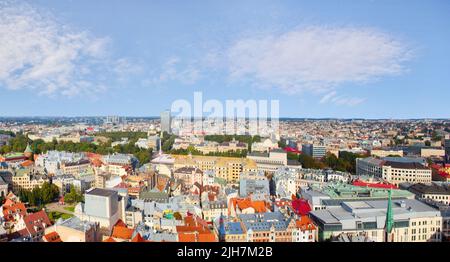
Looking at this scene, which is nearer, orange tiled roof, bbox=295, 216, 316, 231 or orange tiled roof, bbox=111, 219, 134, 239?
orange tiled roof, bbox=111, 219, 134, 239

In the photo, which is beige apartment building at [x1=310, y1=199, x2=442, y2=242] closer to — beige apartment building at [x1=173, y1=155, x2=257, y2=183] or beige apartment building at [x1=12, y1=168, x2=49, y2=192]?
beige apartment building at [x1=173, y1=155, x2=257, y2=183]

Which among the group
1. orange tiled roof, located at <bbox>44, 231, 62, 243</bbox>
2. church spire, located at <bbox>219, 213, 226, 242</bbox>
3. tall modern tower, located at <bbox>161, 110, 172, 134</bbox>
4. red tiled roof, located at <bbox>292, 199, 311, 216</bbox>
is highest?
tall modern tower, located at <bbox>161, 110, 172, 134</bbox>

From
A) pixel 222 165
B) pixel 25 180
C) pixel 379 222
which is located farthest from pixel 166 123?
pixel 379 222

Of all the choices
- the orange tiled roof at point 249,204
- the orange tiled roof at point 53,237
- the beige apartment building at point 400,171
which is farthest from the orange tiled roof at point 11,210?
the beige apartment building at point 400,171

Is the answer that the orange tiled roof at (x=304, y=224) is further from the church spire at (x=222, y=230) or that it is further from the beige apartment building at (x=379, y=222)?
the church spire at (x=222, y=230)

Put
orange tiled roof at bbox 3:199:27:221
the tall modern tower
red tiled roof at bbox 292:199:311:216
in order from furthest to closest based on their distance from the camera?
the tall modern tower < red tiled roof at bbox 292:199:311:216 < orange tiled roof at bbox 3:199:27:221

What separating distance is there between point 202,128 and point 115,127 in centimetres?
526

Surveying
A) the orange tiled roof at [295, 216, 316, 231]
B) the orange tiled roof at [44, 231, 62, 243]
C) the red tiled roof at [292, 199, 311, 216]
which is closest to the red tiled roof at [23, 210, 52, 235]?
the orange tiled roof at [44, 231, 62, 243]

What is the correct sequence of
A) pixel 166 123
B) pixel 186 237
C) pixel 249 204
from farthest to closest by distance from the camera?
pixel 166 123
pixel 249 204
pixel 186 237

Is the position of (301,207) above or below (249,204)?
below

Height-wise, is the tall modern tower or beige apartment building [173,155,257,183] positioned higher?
the tall modern tower

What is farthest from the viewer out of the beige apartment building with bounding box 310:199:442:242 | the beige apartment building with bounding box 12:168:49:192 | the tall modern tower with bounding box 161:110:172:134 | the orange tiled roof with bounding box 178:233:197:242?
the tall modern tower with bounding box 161:110:172:134

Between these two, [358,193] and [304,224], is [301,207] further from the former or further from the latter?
[358,193]
